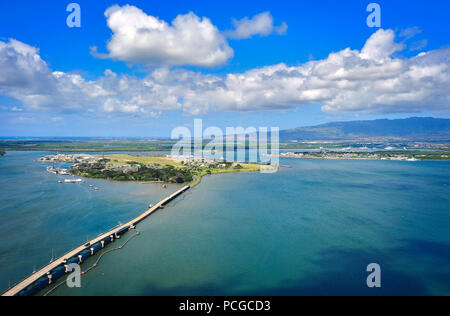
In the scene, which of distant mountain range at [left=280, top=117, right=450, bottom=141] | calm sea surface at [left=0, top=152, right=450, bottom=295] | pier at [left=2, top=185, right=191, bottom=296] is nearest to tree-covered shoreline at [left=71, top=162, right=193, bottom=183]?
calm sea surface at [left=0, top=152, right=450, bottom=295]

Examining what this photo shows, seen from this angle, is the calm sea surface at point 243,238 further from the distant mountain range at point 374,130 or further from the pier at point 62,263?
the distant mountain range at point 374,130

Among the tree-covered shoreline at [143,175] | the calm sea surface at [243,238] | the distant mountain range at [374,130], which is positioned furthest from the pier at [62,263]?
the distant mountain range at [374,130]

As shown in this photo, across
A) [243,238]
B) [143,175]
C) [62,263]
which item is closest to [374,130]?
[143,175]

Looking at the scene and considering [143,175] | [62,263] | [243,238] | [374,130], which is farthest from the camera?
[374,130]

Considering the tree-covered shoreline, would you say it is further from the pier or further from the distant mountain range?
the distant mountain range

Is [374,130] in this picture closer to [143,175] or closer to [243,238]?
[143,175]

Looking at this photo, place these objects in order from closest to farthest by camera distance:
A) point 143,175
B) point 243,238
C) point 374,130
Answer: point 243,238 → point 143,175 → point 374,130
